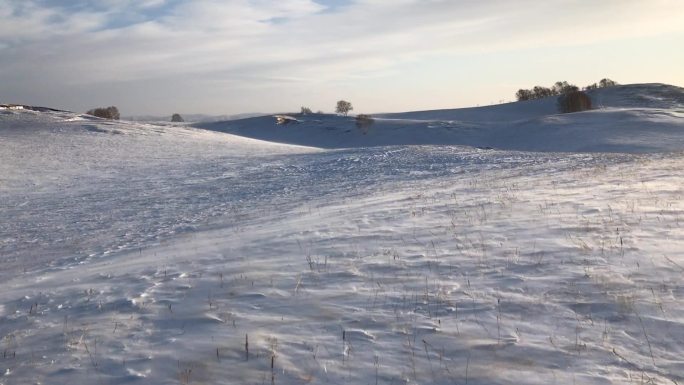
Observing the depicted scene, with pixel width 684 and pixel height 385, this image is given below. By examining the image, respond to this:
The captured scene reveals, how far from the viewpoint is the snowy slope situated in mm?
36219

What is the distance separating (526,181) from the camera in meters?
15.7

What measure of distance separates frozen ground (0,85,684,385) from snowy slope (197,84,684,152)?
20.7 m

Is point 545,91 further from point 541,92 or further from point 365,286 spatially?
point 365,286

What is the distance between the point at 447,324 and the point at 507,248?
2.92m

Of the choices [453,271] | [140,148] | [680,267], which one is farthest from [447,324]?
[140,148]

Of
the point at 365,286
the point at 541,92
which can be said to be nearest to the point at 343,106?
the point at 541,92

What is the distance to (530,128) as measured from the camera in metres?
44.6

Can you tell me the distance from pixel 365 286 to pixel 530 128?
40.3m

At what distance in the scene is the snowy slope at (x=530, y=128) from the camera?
3622cm

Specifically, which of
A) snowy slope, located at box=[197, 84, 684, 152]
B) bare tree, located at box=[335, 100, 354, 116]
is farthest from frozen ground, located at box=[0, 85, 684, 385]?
bare tree, located at box=[335, 100, 354, 116]

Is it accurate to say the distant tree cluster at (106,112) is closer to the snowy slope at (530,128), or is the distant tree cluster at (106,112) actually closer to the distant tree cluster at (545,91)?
the snowy slope at (530,128)

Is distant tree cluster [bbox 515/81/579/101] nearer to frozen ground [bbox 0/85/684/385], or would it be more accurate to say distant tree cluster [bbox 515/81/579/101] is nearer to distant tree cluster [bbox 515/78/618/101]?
distant tree cluster [bbox 515/78/618/101]

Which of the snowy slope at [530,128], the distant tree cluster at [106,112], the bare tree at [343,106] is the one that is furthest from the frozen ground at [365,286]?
the bare tree at [343,106]

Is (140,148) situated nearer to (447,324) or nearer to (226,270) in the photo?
(226,270)
